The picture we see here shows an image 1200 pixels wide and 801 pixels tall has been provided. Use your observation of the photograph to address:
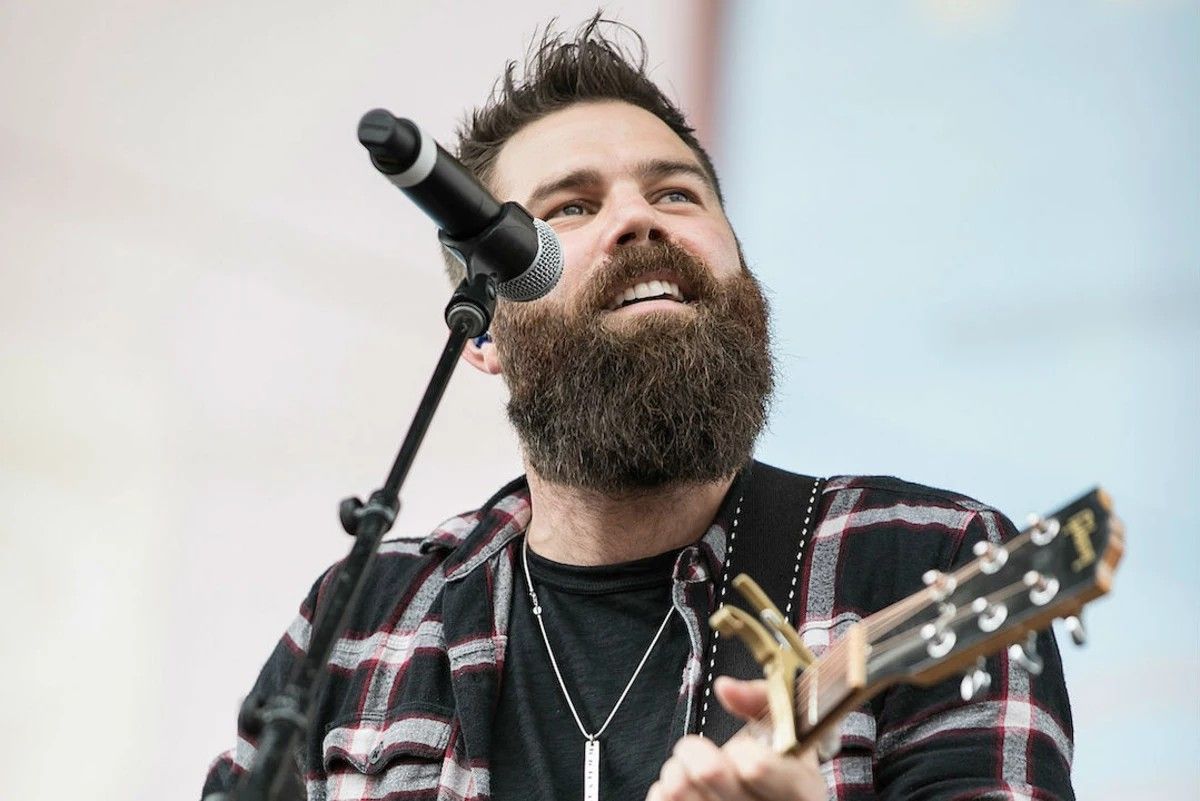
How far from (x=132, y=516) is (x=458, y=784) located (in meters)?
1.39

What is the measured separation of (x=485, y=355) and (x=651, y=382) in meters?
0.50

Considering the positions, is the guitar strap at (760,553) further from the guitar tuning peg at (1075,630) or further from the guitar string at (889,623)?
the guitar tuning peg at (1075,630)

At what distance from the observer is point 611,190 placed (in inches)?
90.4

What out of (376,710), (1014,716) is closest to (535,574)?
(376,710)

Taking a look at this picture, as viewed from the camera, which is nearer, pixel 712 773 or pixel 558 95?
pixel 712 773

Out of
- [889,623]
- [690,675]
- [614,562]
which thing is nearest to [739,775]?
[889,623]

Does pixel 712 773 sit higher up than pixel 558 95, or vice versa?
pixel 558 95

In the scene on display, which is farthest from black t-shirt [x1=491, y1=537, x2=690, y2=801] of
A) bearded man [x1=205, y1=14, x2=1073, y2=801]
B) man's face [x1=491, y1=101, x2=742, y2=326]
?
man's face [x1=491, y1=101, x2=742, y2=326]

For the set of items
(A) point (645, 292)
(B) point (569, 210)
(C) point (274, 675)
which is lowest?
(C) point (274, 675)

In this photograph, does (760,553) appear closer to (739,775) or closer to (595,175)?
(595,175)

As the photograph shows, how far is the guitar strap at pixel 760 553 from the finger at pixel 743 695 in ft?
1.75

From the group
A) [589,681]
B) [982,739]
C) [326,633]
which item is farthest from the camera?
[589,681]

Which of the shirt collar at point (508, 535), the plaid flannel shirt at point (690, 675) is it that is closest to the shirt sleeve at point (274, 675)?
the plaid flannel shirt at point (690, 675)

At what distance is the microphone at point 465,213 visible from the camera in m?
1.41
